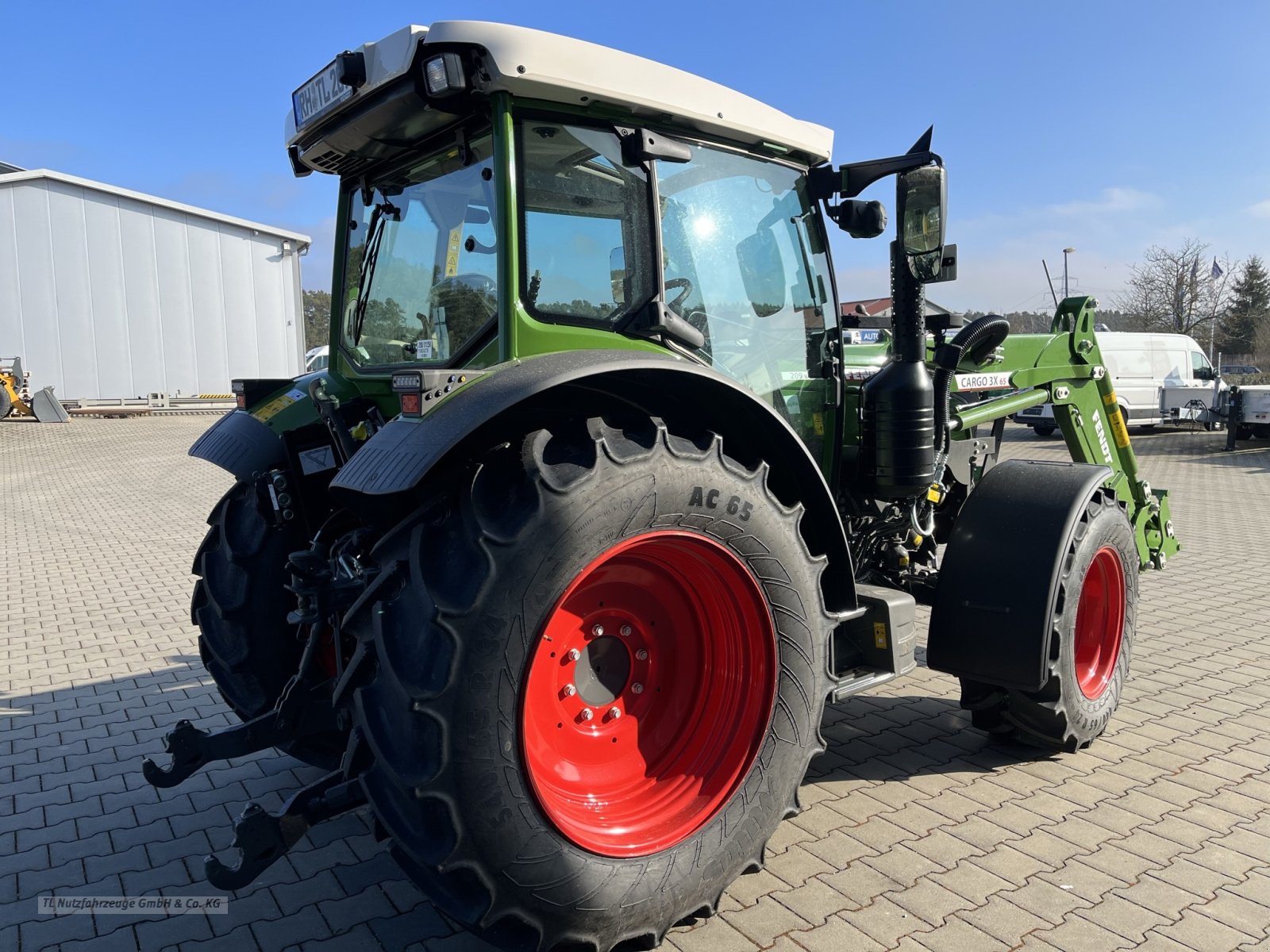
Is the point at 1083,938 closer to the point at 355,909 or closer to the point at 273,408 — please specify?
the point at 355,909

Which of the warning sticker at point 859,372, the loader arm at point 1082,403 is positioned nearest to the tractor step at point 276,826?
the warning sticker at point 859,372

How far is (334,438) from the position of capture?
3.38m

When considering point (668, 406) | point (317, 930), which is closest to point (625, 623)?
point (668, 406)

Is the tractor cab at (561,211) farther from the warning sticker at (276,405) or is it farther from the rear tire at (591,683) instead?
the rear tire at (591,683)

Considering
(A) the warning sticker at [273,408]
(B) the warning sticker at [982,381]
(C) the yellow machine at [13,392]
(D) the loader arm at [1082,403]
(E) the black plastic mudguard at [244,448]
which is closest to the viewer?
(E) the black plastic mudguard at [244,448]

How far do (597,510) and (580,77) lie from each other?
49.6 inches

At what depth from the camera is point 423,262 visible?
10.9ft

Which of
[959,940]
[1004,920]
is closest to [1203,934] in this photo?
[1004,920]

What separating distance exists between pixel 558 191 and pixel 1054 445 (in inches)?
705

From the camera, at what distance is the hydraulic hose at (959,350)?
3.72 m

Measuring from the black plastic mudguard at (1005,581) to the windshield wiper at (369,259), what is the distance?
2478 millimetres

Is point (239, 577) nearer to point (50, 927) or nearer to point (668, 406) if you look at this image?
point (50, 927)

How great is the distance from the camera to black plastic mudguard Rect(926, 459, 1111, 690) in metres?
3.52

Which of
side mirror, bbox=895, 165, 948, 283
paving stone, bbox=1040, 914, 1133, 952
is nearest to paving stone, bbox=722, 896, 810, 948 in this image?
paving stone, bbox=1040, 914, 1133, 952
